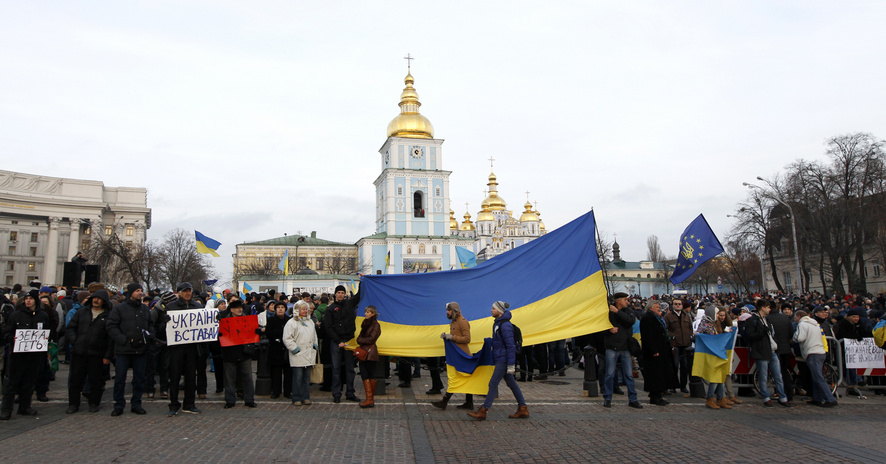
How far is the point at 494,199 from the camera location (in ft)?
395

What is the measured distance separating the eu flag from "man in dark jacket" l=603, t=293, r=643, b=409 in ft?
6.26

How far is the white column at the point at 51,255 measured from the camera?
73.8 meters

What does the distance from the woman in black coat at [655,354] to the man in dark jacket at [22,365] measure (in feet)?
35.7

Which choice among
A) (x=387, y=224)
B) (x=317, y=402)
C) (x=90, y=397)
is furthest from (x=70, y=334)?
(x=387, y=224)

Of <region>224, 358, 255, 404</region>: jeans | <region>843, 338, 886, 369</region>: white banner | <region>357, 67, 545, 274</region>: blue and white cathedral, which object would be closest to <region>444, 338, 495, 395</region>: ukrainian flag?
Result: <region>224, 358, 255, 404</region>: jeans

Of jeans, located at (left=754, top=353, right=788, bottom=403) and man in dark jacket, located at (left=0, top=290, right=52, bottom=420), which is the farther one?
jeans, located at (left=754, top=353, right=788, bottom=403)

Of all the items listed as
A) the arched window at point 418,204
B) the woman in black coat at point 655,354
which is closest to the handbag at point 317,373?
the woman in black coat at point 655,354

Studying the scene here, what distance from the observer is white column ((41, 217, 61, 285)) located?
73812mm

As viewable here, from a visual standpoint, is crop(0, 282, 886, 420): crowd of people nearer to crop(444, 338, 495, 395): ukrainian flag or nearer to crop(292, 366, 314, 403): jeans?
crop(292, 366, 314, 403): jeans

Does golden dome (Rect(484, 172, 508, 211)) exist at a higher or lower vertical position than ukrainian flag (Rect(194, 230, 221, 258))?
higher

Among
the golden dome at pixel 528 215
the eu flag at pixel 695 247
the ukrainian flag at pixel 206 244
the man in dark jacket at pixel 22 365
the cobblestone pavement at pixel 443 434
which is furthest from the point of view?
the golden dome at pixel 528 215

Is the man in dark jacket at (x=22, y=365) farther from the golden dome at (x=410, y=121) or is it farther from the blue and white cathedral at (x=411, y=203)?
the golden dome at (x=410, y=121)

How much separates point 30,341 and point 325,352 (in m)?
5.15

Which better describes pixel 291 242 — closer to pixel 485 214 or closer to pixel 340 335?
pixel 485 214
